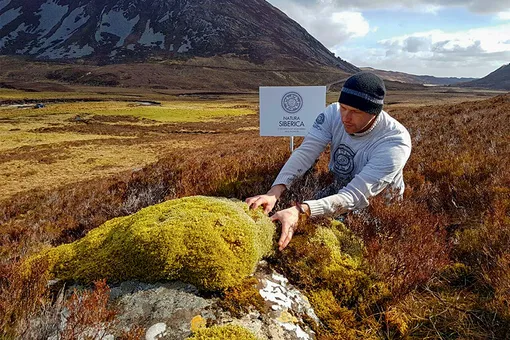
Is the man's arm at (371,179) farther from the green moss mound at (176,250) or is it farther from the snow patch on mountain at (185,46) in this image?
the snow patch on mountain at (185,46)

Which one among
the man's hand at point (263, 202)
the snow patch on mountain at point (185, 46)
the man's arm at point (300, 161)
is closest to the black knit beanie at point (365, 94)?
the man's arm at point (300, 161)

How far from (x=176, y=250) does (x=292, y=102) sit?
280 inches

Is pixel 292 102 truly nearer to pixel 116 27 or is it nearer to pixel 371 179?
pixel 371 179

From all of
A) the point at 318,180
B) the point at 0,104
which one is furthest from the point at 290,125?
the point at 0,104

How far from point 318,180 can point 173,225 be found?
2.82 m

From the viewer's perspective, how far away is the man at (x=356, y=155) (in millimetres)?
3166

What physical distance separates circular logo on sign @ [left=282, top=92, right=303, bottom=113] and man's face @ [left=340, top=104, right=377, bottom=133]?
537cm

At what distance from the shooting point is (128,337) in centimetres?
195

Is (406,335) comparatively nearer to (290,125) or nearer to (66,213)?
(66,213)

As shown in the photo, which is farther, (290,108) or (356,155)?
(290,108)

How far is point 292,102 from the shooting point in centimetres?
905

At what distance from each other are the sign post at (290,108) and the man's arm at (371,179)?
5391mm

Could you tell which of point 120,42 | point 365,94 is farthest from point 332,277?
point 120,42

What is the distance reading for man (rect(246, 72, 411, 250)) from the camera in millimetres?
3166
